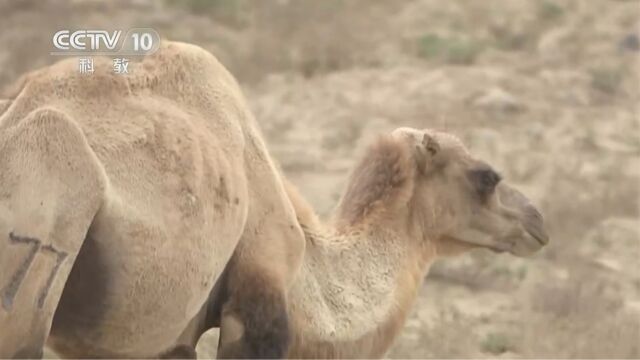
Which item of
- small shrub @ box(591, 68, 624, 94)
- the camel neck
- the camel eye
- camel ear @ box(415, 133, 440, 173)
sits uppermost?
camel ear @ box(415, 133, 440, 173)

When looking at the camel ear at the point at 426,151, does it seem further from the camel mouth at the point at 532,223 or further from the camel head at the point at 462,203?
the camel mouth at the point at 532,223

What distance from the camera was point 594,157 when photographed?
1435 centimetres

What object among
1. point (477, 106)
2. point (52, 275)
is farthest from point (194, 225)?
point (477, 106)

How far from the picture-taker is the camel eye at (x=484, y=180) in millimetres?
7020

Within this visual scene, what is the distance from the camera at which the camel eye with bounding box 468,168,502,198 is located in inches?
276

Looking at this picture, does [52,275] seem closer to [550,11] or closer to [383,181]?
[383,181]

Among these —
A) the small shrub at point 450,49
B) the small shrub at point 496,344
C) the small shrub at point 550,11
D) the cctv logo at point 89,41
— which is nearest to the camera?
the cctv logo at point 89,41

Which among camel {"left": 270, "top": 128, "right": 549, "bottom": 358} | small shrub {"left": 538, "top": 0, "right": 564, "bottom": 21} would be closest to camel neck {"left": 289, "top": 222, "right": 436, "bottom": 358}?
camel {"left": 270, "top": 128, "right": 549, "bottom": 358}

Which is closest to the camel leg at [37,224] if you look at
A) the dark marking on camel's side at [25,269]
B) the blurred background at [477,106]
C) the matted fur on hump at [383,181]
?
the dark marking on camel's side at [25,269]

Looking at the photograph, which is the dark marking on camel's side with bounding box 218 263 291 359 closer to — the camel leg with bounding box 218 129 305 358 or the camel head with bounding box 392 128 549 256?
the camel leg with bounding box 218 129 305 358

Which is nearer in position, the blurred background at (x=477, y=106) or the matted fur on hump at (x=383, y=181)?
the matted fur on hump at (x=383, y=181)

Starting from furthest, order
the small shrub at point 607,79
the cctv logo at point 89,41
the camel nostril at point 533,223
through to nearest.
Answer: the small shrub at point 607,79
the camel nostril at point 533,223
the cctv logo at point 89,41

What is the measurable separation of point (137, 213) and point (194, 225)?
0.29 m

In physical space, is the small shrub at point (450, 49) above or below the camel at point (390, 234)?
below
